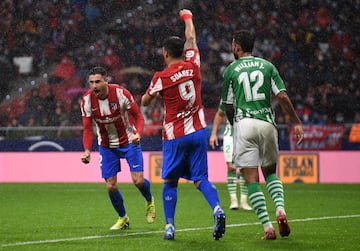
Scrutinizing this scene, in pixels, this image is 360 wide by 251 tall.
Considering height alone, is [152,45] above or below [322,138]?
above

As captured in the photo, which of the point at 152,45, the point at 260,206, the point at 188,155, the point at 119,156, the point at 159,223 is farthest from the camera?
the point at 152,45

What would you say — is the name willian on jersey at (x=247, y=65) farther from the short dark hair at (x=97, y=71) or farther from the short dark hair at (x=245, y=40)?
the short dark hair at (x=97, y=71)

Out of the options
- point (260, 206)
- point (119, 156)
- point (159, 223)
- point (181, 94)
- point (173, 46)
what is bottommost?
point (159, 223)

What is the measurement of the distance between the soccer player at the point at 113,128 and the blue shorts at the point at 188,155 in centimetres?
129

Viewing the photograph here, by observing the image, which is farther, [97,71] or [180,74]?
[97,71]

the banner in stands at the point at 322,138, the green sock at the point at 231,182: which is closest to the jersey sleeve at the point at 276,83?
the green sock at the point at 231,182

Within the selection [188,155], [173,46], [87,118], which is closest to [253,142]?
[188,155]

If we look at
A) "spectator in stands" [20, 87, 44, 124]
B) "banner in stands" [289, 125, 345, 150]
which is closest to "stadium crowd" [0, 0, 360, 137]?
"spectator in stands" [20, 87, 44, 124]

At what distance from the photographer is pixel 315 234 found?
8500 mm

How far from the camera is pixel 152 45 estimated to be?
80.0 feet

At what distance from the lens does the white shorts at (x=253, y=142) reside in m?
7.82

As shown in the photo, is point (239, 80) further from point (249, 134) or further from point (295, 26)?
point (295, 26)

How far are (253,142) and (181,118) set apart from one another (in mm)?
726

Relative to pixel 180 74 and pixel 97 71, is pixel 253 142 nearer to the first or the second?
pixel 180 74
